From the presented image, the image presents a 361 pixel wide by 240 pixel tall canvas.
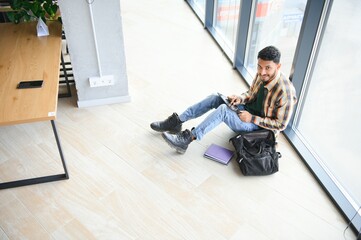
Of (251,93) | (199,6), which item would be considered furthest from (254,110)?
(199,6)

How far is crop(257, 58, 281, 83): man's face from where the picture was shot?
2443mm

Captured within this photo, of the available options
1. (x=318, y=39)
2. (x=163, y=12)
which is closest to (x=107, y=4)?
(x=318, y=39)

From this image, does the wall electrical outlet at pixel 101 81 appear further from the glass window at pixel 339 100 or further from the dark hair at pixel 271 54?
the glass window at pixel 339 100

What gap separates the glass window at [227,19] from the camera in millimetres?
4257

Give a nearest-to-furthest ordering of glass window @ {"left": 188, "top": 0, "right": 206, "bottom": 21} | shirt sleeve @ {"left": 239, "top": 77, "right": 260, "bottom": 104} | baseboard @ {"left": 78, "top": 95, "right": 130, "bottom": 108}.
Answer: shirt sleeve @ {"left": 239, "top": 77, "right": 260, "bottom": 104}, baseboard @ {"left": 78, "top": 95, "right": 130, "bottom": 108}, glass window @ {"left": 188, "top": 0, "right": 206, "bottom": 21}

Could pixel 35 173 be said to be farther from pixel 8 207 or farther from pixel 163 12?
pixel 163 12

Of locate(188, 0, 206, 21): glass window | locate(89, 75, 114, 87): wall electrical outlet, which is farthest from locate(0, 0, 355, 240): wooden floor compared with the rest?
locate(188, 0, 206, 21): glass window

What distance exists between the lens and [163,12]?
17.8 ft

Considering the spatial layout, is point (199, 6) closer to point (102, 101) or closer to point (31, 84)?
point (102, 101)

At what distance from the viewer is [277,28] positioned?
11.0 feet

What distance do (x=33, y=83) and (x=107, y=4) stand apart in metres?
0.92

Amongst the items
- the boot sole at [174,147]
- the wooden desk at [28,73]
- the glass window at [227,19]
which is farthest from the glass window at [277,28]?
the wooden desk at [28,73]

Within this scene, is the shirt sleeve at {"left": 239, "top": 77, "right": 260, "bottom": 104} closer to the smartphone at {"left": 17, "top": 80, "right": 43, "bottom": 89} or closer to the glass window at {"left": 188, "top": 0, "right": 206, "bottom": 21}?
the smartphone at {"left": 17, "top": 80, "right": 43, "bottom": 89}

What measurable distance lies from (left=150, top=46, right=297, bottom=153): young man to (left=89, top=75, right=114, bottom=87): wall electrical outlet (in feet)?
2.00
